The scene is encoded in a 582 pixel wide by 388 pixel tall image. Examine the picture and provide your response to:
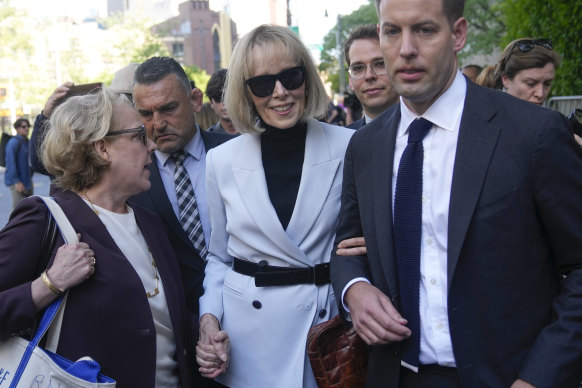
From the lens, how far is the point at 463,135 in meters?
2.00

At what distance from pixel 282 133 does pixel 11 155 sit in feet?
41.5

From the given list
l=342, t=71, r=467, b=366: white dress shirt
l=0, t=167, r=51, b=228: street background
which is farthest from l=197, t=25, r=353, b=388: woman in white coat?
l=0, t=167, r=51, b=228: street background

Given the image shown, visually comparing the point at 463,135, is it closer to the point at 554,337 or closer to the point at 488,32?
the point at 554,337

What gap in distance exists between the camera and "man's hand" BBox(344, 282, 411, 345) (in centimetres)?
202

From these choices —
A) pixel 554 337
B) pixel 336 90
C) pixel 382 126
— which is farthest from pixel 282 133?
pixel 336 90

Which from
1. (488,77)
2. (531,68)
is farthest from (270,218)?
(488,77)

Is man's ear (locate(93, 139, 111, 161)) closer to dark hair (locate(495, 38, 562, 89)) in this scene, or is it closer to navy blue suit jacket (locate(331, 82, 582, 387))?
navy blue suit jacket (locate(331, 82, 582, 387))

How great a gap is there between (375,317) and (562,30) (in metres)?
6.52

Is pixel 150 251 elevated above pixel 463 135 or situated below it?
below

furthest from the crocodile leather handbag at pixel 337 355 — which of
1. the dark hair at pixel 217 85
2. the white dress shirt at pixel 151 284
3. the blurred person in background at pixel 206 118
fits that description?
the blurred person in background at pixel 206 118

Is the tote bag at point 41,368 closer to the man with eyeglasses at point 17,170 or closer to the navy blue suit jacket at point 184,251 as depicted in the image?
the navy blue suit jacket at point 184,251

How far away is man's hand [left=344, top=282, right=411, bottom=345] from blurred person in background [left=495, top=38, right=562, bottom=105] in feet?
8.33

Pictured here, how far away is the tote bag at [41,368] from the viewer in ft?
7.21

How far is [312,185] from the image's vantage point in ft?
9.32
